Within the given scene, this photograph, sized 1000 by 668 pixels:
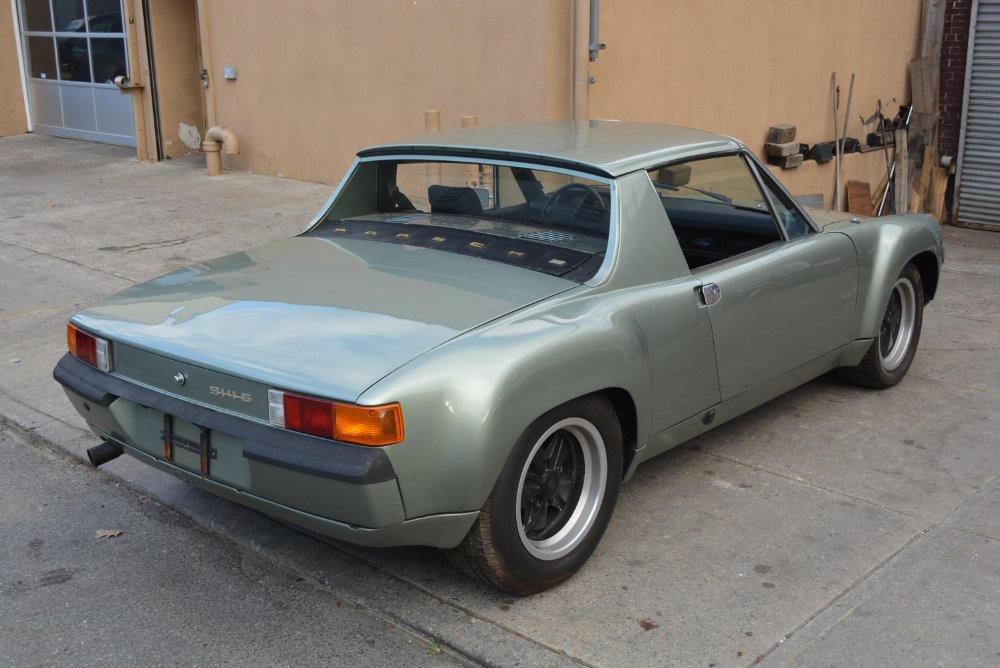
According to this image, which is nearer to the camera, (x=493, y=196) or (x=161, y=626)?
(x=161, y=626)

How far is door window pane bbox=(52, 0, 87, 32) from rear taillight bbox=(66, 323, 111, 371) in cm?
1309

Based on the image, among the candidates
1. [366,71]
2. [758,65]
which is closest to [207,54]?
[366,71]

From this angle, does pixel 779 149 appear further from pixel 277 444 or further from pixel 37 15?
pixel 37 15

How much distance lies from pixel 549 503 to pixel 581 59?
6.01 m

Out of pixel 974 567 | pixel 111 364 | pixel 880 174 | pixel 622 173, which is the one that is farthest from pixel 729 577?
pixel 880 174

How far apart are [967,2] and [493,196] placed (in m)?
10.4

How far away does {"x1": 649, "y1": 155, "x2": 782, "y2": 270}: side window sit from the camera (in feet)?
15.1

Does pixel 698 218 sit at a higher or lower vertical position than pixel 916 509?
higher

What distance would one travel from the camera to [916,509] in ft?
13.7

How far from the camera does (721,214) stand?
15.7ft

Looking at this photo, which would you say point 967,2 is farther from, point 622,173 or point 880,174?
point 622,173

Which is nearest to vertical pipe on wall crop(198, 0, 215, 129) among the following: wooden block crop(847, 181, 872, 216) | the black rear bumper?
wooden block crop(847, 181, 872, 216)

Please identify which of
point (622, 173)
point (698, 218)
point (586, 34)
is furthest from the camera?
point (586, 34)

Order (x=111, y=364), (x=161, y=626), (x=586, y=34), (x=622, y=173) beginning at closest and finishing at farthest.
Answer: (x=161, y=626) < (x=111, y=364) < (x=622, y=173) < (x=586, y=34)
